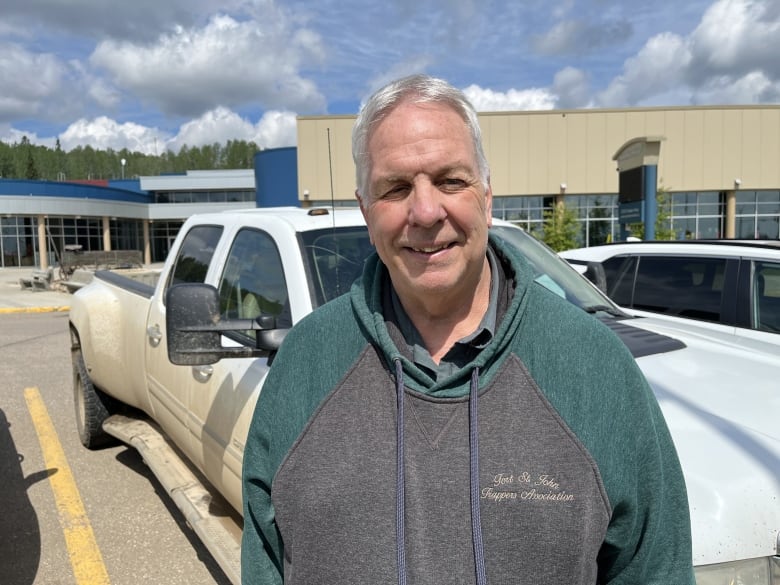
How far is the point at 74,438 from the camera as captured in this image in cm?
644

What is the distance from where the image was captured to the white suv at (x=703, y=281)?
4.98 m

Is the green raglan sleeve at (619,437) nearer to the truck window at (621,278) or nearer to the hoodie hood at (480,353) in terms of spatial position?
the hoodie hood at (480,353)

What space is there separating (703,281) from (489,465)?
4.76 metres

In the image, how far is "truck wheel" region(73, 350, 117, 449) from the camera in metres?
5.65

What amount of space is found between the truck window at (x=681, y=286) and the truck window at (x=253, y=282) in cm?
365

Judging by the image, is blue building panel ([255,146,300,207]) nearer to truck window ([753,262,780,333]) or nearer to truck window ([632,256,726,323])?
truck window ([632,256,726,323])

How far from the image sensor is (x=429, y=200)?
1484 millimetres

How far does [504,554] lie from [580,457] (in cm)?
25

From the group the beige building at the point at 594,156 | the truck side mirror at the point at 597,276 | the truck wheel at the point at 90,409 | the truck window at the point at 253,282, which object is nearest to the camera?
the truck window at the point at 253,282

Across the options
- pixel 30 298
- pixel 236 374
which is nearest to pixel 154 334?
pixel 236 374

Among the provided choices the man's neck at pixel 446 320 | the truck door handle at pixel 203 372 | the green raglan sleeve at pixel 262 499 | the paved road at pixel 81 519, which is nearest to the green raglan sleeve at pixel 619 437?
the man's neck at pixel 446 320

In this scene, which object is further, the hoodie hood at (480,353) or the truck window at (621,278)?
the truck window at (621,278)

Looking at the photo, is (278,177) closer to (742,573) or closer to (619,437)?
(742,573)

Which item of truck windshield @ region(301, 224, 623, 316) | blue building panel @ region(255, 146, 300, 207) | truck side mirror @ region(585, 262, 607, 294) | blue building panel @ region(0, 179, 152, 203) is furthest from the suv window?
blue building panel @ region(0, 179, 152, 203)
